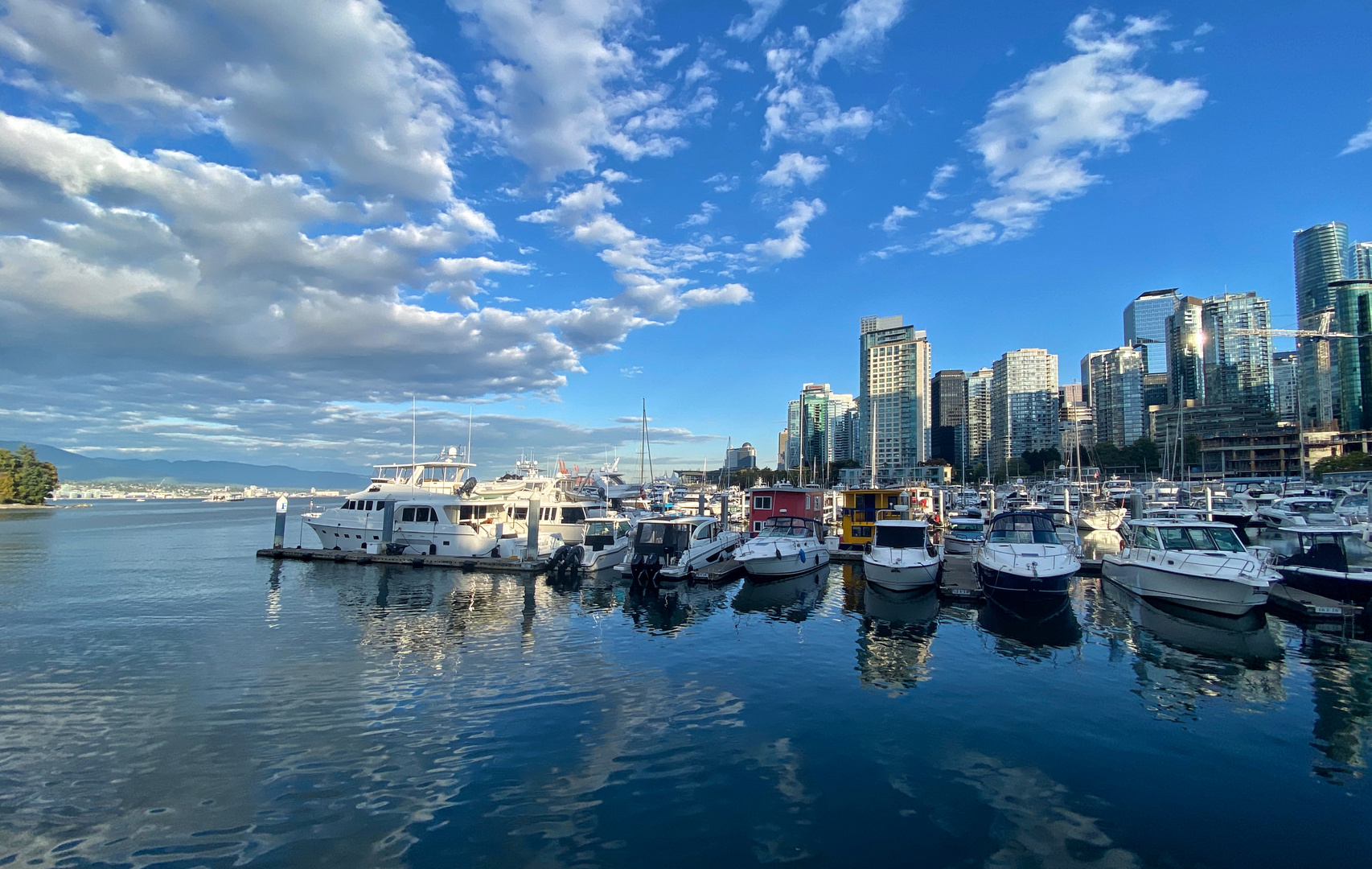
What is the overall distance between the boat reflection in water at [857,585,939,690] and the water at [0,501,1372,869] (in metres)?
0.16

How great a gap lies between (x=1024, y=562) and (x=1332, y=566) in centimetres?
903

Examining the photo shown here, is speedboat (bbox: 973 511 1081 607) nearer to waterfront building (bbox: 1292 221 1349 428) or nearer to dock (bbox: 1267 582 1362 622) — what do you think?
dock (bbox: 1267 582 1362 622)

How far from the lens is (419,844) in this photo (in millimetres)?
7191

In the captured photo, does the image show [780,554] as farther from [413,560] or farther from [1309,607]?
[413,560]

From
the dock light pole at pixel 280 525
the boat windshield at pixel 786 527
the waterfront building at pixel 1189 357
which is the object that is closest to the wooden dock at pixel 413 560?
the dock light pole at pixel 280 525

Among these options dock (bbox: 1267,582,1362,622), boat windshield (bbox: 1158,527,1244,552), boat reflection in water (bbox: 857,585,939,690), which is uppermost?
boat windshield (bbox: 1158,527,1244,552)

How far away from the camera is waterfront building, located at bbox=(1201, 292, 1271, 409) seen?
154 metres

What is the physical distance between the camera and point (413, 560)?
34031mm

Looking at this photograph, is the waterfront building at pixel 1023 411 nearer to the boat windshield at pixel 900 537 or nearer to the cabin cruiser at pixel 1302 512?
the cabin cruiser at pixel 1302 512

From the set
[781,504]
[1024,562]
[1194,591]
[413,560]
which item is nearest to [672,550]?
[781,504]

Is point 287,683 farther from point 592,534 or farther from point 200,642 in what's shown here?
point 592,534

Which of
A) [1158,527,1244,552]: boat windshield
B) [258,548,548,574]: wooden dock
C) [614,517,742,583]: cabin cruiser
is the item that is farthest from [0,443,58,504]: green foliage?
[1158,527,1244,552]: boat windshield

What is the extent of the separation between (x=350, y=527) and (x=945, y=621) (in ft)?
108

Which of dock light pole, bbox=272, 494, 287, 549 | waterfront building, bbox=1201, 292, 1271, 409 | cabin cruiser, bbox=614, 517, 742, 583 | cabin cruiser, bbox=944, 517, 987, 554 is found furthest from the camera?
waterfront building, bbox=1201, 292, 1271, 409
